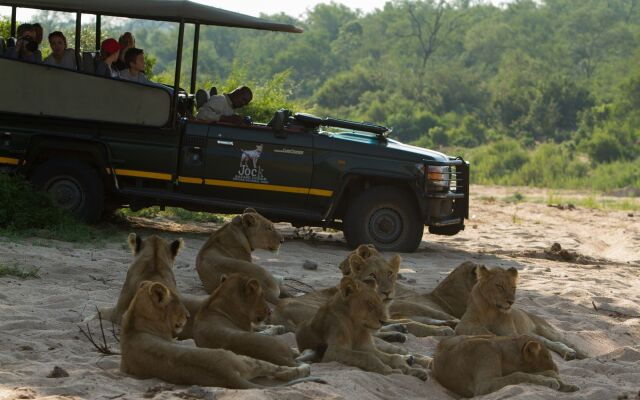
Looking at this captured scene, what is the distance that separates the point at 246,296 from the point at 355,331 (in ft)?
2.13

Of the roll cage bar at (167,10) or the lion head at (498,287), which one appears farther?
the roll cage bar at (167,10)

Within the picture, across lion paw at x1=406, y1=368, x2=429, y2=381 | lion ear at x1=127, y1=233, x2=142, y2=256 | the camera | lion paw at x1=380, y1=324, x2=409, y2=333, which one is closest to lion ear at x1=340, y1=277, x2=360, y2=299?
lion paw at x1=406, y1=368, x2=429, y2=381

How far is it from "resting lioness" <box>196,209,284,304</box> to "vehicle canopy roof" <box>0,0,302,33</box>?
2776 millimetres

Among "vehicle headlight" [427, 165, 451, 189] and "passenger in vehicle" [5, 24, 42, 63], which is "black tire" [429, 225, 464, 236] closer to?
"vehicle headlight" [427, 165, 451, 189]

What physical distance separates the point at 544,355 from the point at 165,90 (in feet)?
20.9

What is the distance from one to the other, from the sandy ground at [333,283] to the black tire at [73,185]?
1.53 feet

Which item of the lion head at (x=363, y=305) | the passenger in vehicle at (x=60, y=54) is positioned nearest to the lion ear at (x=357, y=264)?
the lion head at (x=363, y=305)

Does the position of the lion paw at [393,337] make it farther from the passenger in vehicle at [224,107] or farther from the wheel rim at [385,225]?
the passenger in vehicle at [224,107]

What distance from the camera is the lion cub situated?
22.2 feet

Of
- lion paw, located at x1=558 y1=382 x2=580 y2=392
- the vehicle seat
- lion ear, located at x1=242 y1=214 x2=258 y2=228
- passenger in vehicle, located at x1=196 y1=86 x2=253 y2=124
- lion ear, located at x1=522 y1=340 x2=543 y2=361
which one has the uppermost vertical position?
the vehicle seat

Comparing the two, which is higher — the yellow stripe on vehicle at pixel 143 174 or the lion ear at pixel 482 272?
the yellow stripe on vehicle at pixel 143 174

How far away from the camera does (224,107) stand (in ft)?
40.7

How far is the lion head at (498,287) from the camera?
297 inches

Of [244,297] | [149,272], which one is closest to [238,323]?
[244,297]
